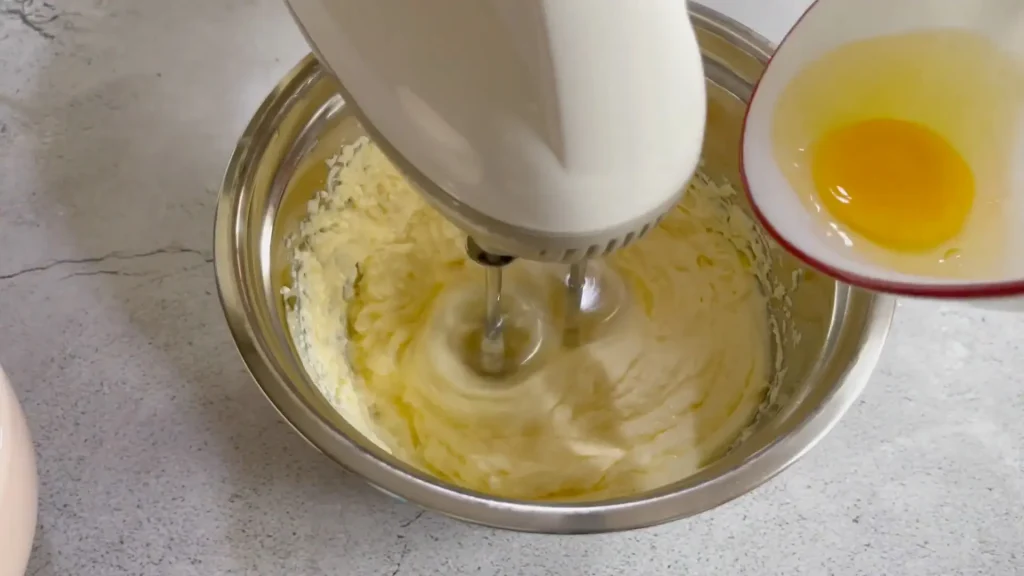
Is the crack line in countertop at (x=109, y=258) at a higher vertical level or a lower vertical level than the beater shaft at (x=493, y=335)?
higher

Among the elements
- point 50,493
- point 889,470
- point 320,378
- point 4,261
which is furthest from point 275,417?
point 889,470

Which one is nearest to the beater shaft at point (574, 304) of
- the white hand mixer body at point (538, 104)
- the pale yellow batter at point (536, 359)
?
the pale yellow batter at point (536, 359)

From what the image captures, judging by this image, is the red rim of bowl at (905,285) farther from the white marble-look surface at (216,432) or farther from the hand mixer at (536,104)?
the white marble-look surface at (216,432)

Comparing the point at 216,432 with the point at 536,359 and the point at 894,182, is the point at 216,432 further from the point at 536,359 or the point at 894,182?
the point at 894,182

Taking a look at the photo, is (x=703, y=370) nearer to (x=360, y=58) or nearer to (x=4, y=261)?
(x=360, y=58)

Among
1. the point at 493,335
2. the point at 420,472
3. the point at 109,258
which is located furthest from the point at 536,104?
the point at 109,258

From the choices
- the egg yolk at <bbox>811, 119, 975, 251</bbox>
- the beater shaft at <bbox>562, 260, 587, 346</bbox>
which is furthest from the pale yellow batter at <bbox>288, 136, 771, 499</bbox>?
the egg yolk at <bbox>811, 119, 975, 251</bbox>
